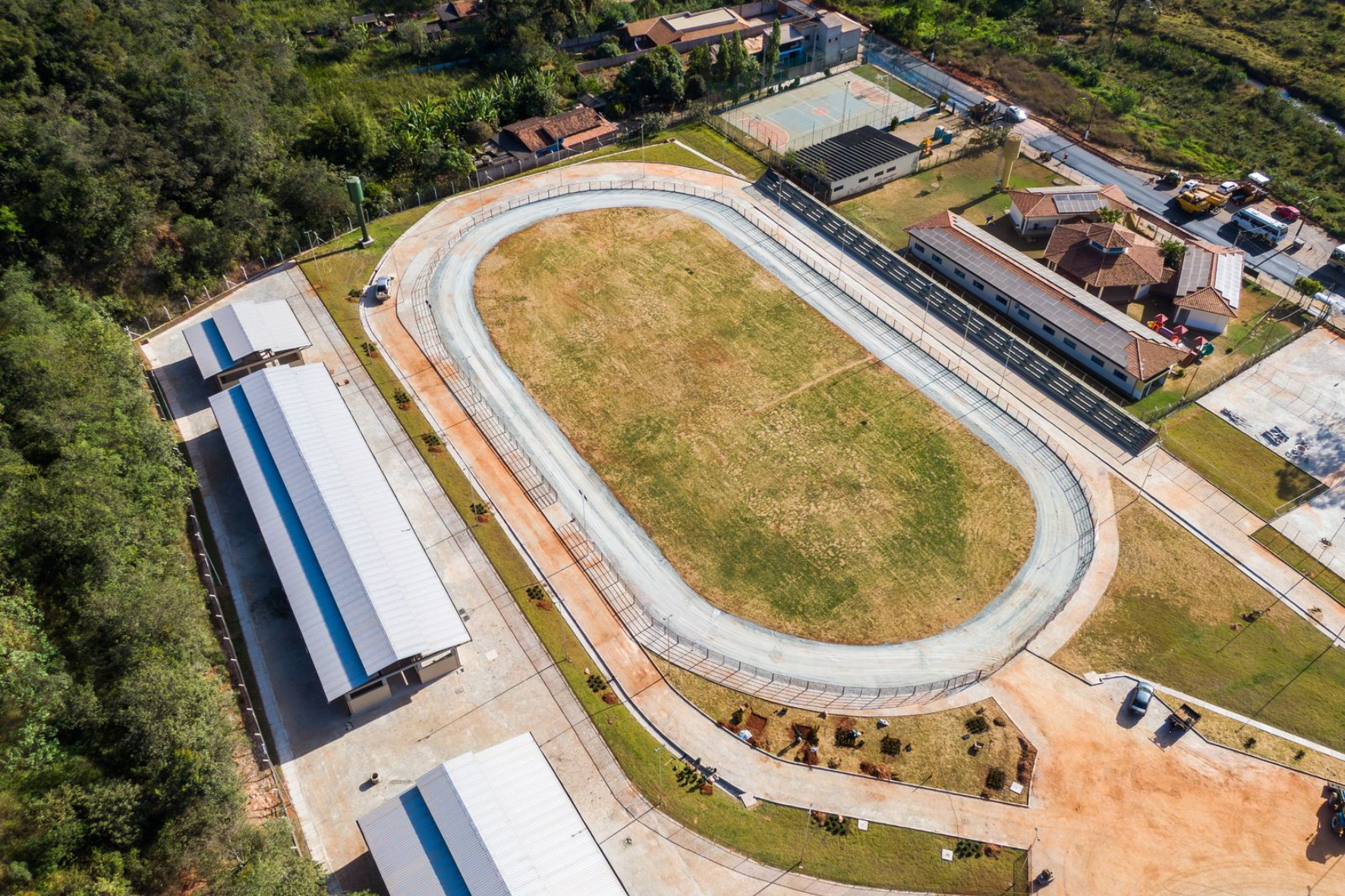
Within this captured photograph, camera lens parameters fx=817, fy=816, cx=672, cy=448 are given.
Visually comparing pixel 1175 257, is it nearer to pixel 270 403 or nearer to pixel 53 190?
pixel 270 403

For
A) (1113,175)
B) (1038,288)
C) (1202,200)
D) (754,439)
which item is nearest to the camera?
(754,439)

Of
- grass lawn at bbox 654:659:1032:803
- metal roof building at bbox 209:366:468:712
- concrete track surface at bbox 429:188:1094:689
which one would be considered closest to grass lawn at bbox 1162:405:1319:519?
concrete track surface at bbox 429:188:1094:689

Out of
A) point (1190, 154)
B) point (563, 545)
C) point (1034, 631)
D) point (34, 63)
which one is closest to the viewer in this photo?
point (1034, 631)

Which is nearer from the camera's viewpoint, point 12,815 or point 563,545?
point 12,815

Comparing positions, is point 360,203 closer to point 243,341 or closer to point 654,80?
point 243,341

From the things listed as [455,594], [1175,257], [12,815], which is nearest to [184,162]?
[455,594]

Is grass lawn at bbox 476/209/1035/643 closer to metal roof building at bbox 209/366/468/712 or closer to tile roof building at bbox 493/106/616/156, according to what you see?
metal roof building at bbox 209/366/468/712

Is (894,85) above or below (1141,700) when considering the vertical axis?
above

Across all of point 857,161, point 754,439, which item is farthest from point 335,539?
point 857,161
